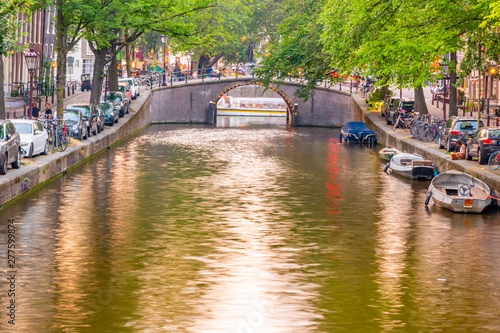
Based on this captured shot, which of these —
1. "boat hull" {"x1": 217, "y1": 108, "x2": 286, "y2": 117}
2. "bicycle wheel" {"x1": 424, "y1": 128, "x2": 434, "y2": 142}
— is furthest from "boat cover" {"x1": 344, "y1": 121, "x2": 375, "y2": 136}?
"boat hull" {"x1": 217, "y1": 108, "x2": 286, "y2": 117}

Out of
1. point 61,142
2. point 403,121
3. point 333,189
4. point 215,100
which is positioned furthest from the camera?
point 215,100

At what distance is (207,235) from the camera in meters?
21.5

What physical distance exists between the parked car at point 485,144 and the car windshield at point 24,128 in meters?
16.2

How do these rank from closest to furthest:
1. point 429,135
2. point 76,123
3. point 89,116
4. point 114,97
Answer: point 76,123, point 429,135, point 89,116, point 114,97

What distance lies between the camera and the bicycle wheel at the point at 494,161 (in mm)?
30062

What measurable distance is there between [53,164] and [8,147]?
492cm

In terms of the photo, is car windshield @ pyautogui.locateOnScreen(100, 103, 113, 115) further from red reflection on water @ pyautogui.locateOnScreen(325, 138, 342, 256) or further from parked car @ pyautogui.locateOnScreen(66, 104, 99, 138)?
red reflection on water @ pyautogui.locateOnScreen(325, 138, 342, 256)

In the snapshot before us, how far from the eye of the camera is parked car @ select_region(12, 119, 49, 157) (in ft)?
105

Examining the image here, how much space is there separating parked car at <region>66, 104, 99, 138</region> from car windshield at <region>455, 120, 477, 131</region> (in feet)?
56.9

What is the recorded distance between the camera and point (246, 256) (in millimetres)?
18906

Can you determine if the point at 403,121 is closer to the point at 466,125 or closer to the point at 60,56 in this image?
the point at 466,125

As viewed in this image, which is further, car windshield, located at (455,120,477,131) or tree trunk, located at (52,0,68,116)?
tree trunk, located at (52,0,68,116)

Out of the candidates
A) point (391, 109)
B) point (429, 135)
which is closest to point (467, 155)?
point (429, 135)

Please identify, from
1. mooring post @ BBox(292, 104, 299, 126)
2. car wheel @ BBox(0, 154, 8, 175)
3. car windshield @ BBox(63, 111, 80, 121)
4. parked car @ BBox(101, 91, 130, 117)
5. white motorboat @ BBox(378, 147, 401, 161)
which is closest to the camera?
car wheel @ BBox(0, 154, 8, 175)
